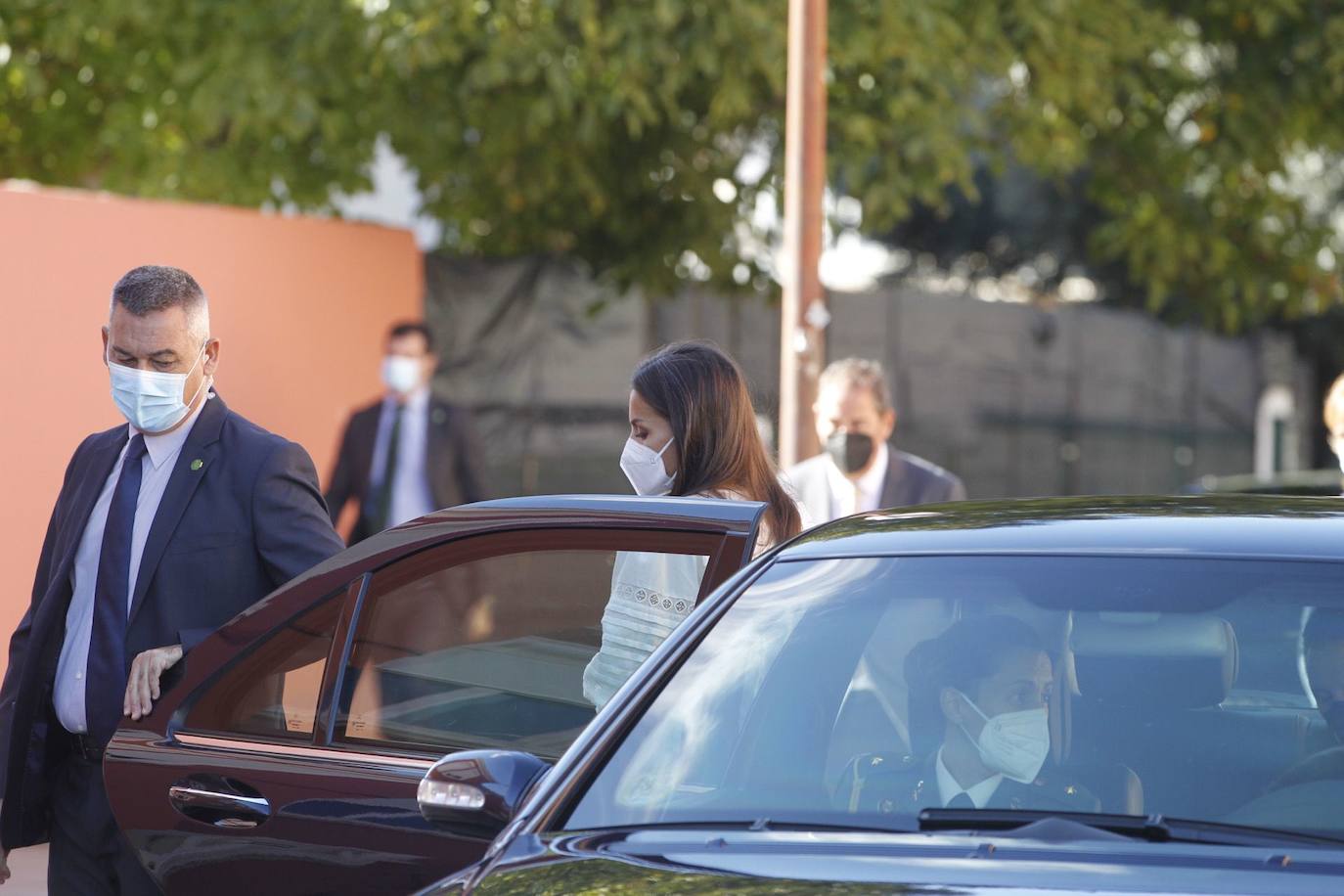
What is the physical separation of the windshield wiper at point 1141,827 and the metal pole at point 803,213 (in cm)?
665

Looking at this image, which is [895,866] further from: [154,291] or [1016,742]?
[154,291]

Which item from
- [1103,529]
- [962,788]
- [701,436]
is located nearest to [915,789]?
[962,788]

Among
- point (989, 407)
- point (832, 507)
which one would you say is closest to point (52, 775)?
point (832, 507)

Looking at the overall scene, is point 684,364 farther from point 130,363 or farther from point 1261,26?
point 1261,26

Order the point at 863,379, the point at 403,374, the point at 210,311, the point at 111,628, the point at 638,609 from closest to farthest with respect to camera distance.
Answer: the point at 638,609, the point at 111,628, the point at 863,379, the point at 403,374, the point at 210,311

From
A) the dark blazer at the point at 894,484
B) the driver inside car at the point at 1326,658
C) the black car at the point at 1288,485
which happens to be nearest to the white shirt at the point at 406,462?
the dark blazer at the point at 894,484

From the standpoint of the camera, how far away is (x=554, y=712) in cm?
369

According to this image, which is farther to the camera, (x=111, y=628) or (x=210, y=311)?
(x=210, y=311)

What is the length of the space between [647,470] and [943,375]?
11.4m

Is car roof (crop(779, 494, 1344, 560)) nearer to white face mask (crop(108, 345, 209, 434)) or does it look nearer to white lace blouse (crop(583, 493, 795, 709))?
white lace blouse (crop(583, 493, 795, 709))

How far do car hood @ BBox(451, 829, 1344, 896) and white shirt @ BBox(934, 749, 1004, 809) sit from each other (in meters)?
0.20

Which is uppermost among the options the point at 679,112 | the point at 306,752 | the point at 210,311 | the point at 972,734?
the point at 679,112

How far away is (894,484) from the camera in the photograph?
26.0ft

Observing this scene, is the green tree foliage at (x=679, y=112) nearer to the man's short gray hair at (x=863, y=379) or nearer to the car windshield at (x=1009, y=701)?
the man's short gray hair at (x=863, y=379)
